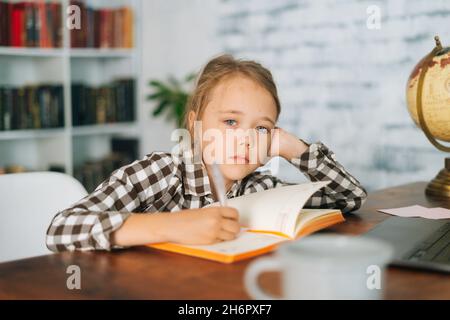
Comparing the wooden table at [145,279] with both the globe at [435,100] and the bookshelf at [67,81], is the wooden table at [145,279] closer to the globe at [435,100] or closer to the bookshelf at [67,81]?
the globe at [435,100]

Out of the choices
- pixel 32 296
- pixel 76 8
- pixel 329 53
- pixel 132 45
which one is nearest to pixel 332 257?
pixel 32 296

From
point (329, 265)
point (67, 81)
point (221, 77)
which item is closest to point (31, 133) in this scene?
point (67, 81)

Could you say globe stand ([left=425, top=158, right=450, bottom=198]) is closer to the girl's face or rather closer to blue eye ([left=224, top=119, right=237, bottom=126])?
the girl's face

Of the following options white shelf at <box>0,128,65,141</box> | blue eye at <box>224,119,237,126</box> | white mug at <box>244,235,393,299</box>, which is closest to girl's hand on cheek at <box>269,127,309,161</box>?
blue eye at <box>224,119,237,126</box>

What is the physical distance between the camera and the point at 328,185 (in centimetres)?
129

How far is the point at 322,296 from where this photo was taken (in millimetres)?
456

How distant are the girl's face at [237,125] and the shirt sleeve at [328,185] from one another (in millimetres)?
113

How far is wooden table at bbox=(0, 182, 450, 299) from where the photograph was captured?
2.17 feet

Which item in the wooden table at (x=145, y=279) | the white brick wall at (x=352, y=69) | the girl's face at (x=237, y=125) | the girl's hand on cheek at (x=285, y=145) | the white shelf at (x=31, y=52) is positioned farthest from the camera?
the white shelf at (x=31, y=52)

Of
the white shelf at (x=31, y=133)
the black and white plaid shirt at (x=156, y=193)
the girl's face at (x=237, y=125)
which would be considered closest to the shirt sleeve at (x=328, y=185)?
the black and white plaid shirt at (x=156, y=193)

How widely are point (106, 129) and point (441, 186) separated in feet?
7.71

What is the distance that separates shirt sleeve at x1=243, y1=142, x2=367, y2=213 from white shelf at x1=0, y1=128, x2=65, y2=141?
6.41 feet

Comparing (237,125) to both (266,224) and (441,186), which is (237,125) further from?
(441,186)

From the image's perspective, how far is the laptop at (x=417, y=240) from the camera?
752 mm
